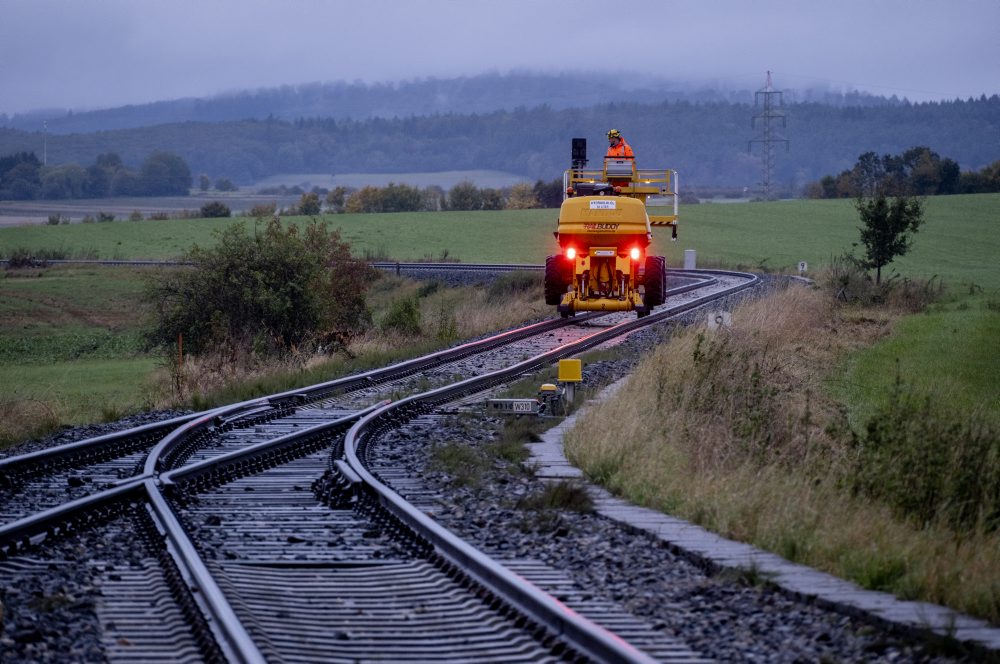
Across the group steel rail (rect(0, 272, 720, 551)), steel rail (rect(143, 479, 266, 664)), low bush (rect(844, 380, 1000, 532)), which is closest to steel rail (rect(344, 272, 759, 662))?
steel rail (rect(143, 479, 266, 664))

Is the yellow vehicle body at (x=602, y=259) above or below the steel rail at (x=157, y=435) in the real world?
above

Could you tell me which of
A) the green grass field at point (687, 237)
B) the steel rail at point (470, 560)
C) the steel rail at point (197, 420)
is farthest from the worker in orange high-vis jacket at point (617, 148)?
the green grass field at point (687, 237)

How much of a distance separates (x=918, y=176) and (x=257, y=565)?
13137 centimetres

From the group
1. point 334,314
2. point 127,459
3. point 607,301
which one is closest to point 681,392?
point 127,459

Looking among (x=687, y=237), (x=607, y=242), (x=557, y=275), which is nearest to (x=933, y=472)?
(x=607, y=242)

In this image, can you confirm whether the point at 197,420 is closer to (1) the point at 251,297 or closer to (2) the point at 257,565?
(2) the point at 257,565

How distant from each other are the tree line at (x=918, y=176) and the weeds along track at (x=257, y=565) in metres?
112

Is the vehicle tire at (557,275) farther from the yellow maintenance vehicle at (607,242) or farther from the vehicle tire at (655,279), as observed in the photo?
the vehicle tire at (655,279)

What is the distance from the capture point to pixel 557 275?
2875cm

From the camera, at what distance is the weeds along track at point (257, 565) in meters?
6.74

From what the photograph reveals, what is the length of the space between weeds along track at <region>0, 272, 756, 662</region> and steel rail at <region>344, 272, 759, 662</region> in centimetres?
2

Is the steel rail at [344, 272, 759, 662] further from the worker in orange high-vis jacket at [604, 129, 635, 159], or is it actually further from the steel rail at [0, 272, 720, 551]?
the worker in orange high-vis jacket at [604, 129, 635, 159]

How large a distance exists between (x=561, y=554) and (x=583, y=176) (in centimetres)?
2237

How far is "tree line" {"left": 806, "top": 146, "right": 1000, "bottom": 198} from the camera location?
418 ft
